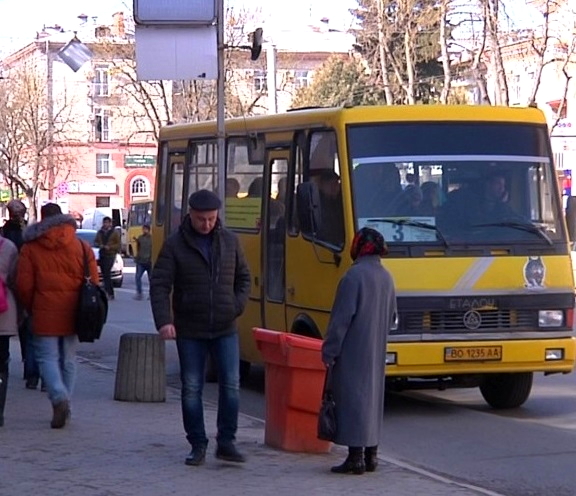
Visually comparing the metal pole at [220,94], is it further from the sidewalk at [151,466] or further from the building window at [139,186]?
the building window at [139,186]

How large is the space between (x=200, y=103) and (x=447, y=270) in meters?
40.1

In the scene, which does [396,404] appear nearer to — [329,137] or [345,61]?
[329,137]

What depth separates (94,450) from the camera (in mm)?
10172

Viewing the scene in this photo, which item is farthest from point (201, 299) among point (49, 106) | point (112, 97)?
point (49, 106)

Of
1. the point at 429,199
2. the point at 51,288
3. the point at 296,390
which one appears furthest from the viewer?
the point at 429,199

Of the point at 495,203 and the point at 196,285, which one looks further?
the point at 495,203

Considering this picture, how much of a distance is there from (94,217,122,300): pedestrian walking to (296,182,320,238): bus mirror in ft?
55.5

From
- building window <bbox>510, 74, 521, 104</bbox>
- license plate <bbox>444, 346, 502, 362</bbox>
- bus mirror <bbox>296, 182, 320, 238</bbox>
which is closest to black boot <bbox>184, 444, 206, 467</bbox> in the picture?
license plate <bbox>444, 346, 502, 362</bbox>

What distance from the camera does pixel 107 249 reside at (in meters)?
30.3

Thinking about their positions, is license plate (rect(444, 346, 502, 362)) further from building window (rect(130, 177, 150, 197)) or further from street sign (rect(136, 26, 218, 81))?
building window (rect(130, 177, 150, 197))

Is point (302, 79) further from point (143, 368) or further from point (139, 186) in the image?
point (143, 368)

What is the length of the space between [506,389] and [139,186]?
246 ft

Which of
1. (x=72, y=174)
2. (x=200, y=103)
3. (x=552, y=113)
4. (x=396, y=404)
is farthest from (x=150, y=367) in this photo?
(x=72, y=174)

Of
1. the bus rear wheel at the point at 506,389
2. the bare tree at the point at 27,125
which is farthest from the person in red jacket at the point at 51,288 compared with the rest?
the bare tree at the point at 27,125
